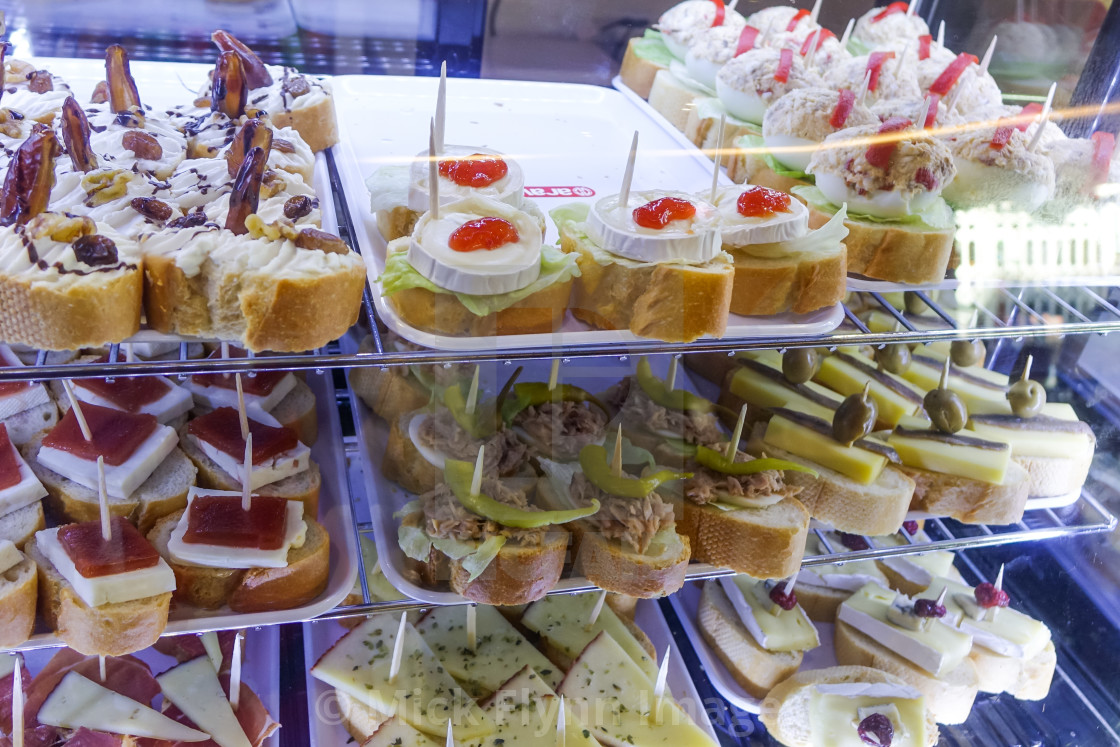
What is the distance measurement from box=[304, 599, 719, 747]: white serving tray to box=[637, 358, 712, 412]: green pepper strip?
1.98 feet

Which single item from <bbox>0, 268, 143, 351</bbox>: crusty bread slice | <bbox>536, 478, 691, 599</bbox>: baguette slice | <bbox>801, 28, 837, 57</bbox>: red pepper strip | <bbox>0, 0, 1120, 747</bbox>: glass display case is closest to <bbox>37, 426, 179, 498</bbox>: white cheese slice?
<bbox>0, 0, 1120, 747</bbox>: glass display case

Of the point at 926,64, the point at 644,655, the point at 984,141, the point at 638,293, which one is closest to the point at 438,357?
the point at 638,293

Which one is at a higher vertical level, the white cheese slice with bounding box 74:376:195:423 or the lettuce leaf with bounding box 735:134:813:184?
the lettuce leaf with bounding box 735:134:813:184

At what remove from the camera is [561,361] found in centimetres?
174

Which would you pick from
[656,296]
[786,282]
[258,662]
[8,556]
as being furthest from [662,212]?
[258,662]

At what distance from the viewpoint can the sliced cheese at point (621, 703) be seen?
198 centimetres

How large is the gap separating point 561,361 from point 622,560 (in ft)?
1.37

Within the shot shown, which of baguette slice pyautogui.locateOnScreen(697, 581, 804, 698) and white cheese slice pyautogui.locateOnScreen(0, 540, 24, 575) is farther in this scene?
baguette slice pyautogui.locateOnScreen(697, 581, 804, 698)

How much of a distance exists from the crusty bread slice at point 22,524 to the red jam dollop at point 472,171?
0.97 m

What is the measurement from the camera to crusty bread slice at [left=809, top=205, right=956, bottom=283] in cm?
175

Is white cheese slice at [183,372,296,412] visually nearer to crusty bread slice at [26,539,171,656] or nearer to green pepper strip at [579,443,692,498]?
crusty bread slice at [26,539,171,656]

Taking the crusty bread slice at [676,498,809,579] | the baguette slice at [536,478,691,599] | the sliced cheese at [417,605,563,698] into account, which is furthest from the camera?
the sliced cheese at [417,605,563,698]

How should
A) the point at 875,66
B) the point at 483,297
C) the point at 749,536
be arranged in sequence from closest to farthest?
the point at 483,297 < the point at 749,536 < the point at 875,66

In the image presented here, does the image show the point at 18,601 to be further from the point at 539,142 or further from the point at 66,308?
the point at 539,142
